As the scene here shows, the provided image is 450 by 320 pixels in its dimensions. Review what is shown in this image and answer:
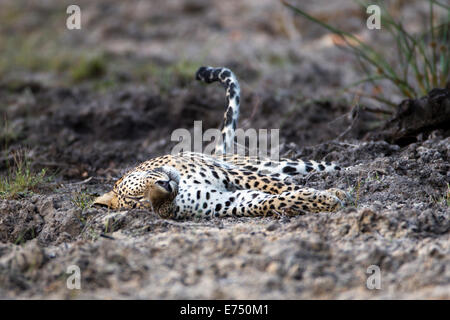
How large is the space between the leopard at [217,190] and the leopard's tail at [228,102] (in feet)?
1.21

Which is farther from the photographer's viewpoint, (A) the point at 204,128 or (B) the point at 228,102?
(A) the point at 204,128

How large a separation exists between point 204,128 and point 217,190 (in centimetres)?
330

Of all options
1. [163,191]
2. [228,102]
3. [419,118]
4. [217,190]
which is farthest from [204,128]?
[163,191]

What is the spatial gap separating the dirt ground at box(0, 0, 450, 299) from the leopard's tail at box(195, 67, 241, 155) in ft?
2.51

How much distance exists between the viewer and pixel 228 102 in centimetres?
594

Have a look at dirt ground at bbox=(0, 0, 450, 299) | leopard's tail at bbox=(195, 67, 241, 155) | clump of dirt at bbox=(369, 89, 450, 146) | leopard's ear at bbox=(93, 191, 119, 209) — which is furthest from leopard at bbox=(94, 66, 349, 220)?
clump of dirt at bbox=(369, 89, 450, 146)

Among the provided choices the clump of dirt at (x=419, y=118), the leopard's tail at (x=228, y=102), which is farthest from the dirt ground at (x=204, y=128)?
the leopard's tail at (x=228, y=102)

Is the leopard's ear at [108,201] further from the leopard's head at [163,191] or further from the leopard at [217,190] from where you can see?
the leopard's head at [163,191]

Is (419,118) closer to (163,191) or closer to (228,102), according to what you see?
(228,102)

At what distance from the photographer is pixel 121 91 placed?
972 cm

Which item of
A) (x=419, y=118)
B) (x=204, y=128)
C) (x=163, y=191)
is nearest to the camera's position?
(x=163, y=191)

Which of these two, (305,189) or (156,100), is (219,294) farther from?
(156,100)

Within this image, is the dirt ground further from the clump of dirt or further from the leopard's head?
the leopard's head

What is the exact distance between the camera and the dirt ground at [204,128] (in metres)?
3.35
